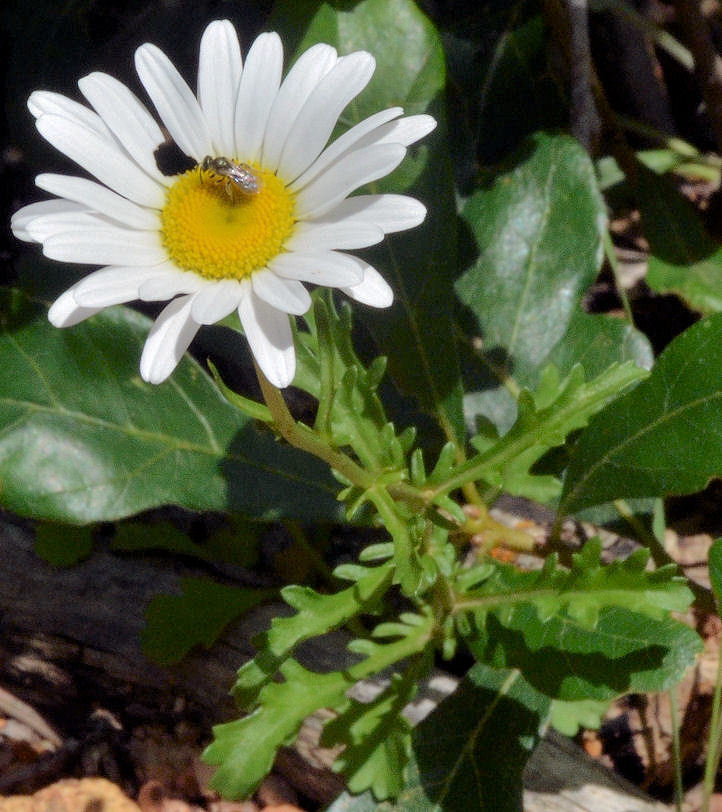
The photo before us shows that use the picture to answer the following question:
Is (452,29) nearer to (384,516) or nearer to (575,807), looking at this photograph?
(384,516)

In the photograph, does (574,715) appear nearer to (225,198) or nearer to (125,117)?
(225,198)

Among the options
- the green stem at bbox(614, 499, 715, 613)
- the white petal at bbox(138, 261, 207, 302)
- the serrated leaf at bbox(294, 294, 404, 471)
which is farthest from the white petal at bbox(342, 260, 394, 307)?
the green stem at bbox(614, 499, 715, 613)

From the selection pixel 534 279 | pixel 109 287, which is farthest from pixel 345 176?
pixel 534 279

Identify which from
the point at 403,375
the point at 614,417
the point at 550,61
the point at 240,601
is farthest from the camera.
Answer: the point at 550,61

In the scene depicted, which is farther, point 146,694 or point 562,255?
point 146,694

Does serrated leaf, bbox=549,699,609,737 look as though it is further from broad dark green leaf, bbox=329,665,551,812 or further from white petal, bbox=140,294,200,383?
white petal, bbox=140,294,200,383

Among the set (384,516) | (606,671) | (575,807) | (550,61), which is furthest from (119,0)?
(575,807)

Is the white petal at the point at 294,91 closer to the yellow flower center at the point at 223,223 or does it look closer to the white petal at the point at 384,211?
the yellow flower center at the point at 223,223
